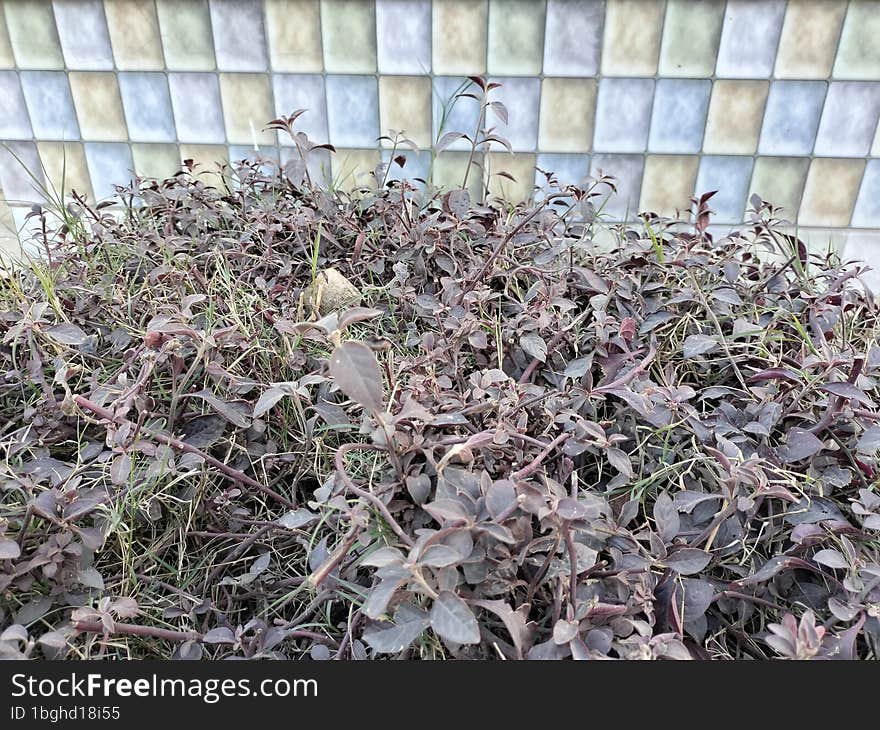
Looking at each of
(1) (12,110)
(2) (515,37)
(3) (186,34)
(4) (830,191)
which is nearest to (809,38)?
(4) (830,191)

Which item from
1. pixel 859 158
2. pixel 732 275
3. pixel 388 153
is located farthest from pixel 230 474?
pixel 859 158

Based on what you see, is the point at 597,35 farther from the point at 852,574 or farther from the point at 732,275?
the point at 852,574

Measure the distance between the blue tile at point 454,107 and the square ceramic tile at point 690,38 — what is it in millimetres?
436

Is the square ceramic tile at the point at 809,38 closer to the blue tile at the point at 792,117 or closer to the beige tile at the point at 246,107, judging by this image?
the blue tile at the point at 792,117

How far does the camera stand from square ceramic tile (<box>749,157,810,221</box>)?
5.75ft

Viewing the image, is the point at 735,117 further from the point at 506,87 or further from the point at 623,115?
the point at 506,87

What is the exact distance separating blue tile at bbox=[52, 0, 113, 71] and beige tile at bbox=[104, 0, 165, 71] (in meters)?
0.02

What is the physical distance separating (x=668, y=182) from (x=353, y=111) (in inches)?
30.7

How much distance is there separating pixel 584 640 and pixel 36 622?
0.52m

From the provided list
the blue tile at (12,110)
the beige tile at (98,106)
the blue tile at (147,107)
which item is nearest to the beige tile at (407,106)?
the blue tile at (147,107)

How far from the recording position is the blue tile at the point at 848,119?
65.5 inches

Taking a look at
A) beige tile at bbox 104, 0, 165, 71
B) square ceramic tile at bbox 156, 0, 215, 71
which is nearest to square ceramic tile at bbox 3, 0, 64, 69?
beige tile at bbox 104, 0, 165, 71

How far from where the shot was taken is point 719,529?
2.35ft

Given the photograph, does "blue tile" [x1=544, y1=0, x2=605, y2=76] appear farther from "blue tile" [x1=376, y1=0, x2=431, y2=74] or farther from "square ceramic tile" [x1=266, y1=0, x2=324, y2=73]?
"square ceramic tile" [x1=266, y1=0, x2=324, y2=73]
